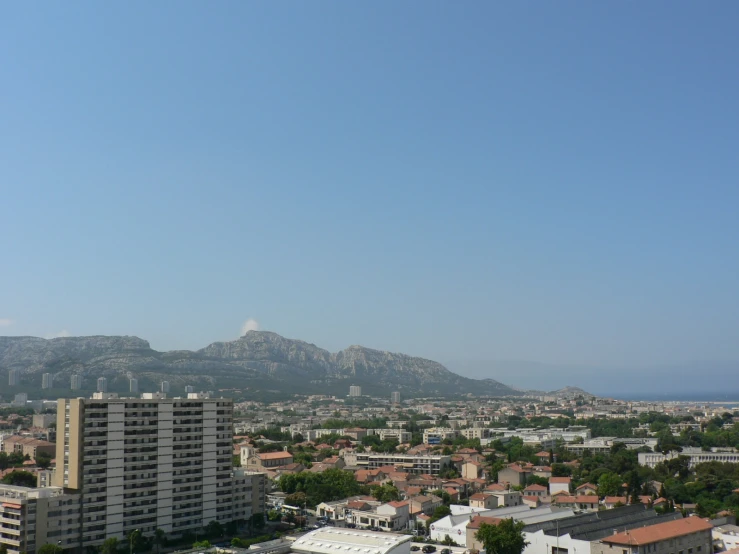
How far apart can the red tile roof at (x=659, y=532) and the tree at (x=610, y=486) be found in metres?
12.9

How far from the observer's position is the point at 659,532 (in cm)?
2498

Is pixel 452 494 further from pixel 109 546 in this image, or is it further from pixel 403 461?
pixel 109 546

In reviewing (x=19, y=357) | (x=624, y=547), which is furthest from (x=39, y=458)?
(x=19, y=357)

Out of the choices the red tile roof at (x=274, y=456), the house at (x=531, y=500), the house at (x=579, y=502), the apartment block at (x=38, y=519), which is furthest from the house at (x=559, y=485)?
the apartment block at (x=38, y=519)

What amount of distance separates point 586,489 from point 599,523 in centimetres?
1382

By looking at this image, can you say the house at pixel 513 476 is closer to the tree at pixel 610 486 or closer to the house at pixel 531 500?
the house at pixel 531 500

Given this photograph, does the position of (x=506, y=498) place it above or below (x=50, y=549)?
below

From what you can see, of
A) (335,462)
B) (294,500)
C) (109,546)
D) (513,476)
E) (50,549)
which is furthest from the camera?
(335,462)

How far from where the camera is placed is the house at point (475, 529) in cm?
2853

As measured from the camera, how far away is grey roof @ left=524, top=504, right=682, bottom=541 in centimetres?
2630

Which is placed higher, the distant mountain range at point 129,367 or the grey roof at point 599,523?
the distant mountain range at point 129,367

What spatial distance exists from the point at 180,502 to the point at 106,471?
12.0 feet

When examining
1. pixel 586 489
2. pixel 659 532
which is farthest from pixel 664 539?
pixel 586 489

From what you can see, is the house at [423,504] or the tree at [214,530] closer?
the tree at [214,530]
